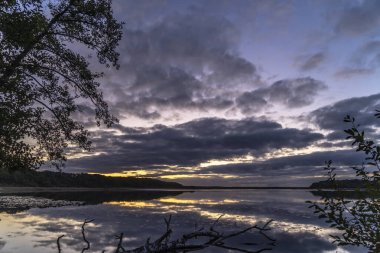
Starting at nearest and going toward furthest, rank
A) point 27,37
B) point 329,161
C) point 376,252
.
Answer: point 376,252
point 329,161
point 27,37

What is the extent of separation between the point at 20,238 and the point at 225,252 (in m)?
13.4

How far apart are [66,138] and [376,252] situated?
44.6 ft

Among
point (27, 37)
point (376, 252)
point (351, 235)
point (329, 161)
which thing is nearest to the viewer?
point (376, 252)

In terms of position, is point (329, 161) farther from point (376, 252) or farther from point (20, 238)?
point (20, 238)

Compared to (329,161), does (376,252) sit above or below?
below

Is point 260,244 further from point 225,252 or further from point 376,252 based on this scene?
point 376,252

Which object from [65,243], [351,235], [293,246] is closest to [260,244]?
[293,246]

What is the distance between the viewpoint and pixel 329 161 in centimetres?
721

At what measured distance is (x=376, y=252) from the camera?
5328 millimetres

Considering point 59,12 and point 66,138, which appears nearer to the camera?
point 59,12

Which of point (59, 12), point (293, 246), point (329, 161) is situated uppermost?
point (59, 12)

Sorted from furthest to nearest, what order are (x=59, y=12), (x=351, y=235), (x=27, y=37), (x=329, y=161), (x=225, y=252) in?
(x=225, y=252) < (x=59, y=12) < (x=27, y=37) < (x=329, y=161) < (x=351, y=235)

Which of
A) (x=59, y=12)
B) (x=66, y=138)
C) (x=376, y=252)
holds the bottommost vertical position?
(x=376, y=252)

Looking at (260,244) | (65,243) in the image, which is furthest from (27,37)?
(260,244)
